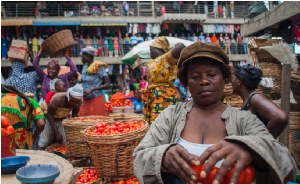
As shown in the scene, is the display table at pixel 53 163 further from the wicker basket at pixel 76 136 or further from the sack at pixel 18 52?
the sack at pixel 18 52

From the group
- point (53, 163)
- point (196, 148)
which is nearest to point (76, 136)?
point (53, 163)

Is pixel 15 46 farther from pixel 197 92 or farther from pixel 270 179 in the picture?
pixel 270 179

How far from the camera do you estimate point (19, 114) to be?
9.41 feet

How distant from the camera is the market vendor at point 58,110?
3.82 metres

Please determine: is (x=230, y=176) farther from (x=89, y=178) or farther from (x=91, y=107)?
(x=91, y=107)

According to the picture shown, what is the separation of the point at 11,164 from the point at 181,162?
123 centimetres

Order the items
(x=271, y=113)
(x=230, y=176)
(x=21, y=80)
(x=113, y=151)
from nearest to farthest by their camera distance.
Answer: (x=230, y=176) → (x=271, y=113) → (x=113, y=151) → (x=21, y=80)

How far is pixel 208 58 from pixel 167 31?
62.9 ft

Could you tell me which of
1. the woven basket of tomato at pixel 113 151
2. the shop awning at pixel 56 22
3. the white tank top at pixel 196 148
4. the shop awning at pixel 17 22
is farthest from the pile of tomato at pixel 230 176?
the shop awning at pixel 17 22

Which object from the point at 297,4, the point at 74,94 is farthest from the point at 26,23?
the point at 297,4

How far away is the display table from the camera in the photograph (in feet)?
4.74

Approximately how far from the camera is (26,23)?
658 inches

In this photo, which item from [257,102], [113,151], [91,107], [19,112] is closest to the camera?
[257,102]

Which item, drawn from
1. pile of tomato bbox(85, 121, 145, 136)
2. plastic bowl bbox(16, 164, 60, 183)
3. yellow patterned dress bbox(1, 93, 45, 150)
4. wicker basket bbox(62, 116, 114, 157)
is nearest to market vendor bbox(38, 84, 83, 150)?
wicker basket bbox(62, 116, 114, 157)
